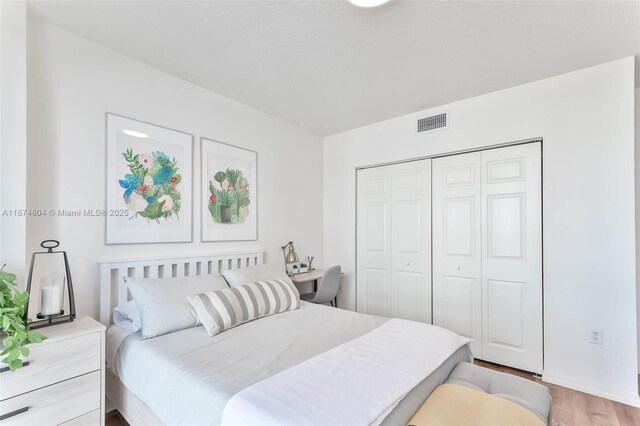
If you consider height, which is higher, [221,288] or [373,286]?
[221,288]

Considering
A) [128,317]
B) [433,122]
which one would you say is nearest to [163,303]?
[128,317]

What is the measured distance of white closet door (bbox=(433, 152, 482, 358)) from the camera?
9.78 feet

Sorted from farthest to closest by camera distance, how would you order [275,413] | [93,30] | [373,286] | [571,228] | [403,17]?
1. [373,286]
2. [571,228]
3. [93,30]
4. [403,17]
5. [275,413]

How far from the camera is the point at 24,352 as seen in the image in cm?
127

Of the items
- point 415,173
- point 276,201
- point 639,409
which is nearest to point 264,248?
point 276,201

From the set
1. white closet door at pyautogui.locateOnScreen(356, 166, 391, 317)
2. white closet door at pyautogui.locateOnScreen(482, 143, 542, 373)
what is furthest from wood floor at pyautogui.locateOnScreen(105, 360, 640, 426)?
white closet door at pyautogui.locateOnScreen(356, 166, 391, 317)

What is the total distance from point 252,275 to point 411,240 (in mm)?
1836

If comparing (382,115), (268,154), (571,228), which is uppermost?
(382,115)

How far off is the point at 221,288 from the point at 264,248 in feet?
3.37

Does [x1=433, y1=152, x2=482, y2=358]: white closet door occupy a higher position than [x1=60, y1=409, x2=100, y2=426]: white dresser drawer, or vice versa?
[x1=433, y1=152, x2=482, y2=358]: white closet door

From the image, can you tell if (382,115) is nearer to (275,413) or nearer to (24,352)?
(275,413)

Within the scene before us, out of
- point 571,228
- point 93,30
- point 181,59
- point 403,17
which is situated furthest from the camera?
point 571,228

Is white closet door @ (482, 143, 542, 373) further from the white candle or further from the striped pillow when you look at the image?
the white candle

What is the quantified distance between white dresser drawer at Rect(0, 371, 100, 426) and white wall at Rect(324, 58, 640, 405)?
3257 millimetres
